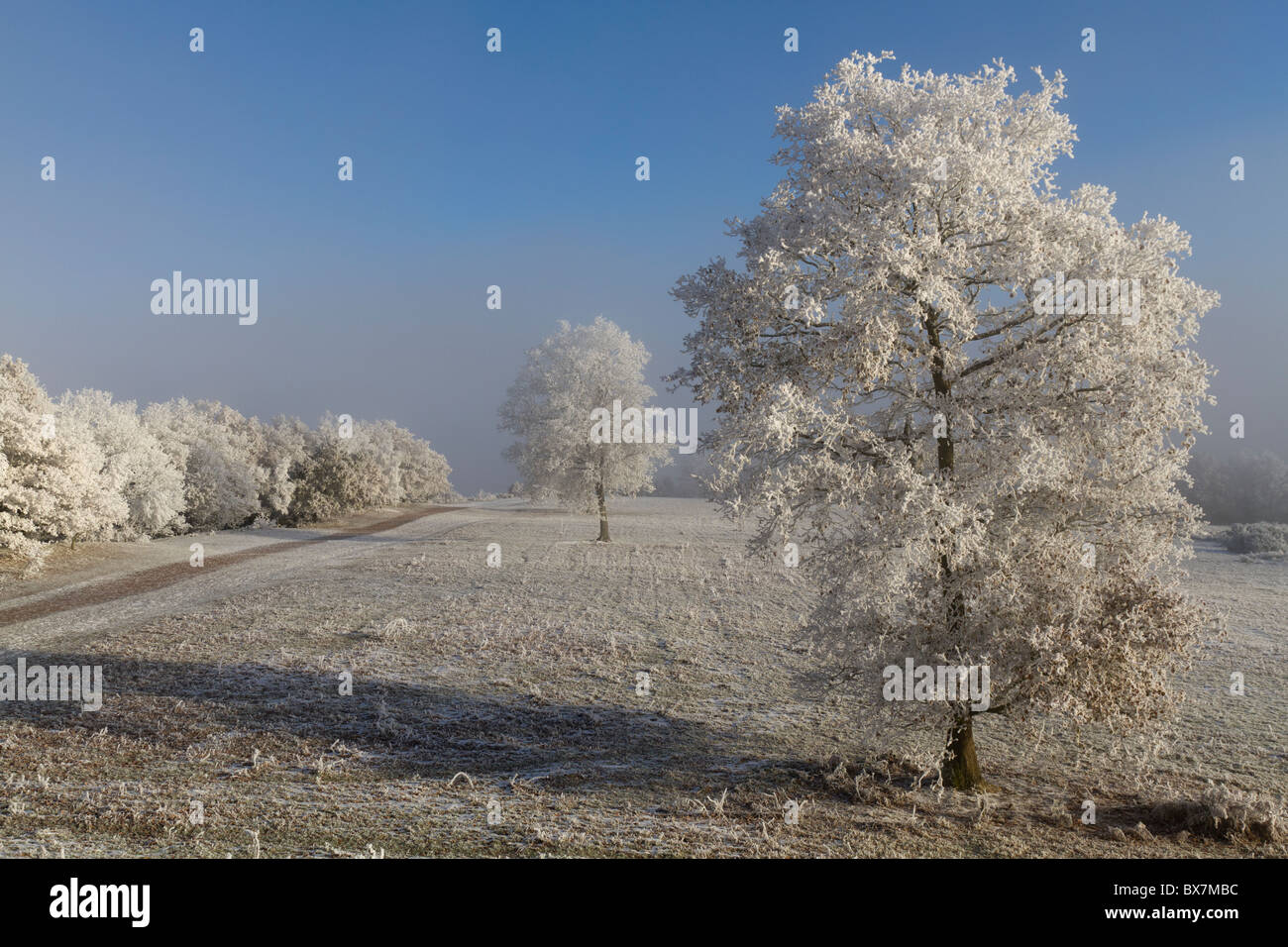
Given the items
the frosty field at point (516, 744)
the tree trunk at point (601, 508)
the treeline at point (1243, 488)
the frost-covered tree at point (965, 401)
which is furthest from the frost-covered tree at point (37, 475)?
the treeline at point (1243, 488)

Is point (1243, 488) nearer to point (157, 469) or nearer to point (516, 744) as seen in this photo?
point (516, 744)

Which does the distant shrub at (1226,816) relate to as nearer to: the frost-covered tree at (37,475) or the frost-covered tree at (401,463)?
the frost-covered tree at (37,475)

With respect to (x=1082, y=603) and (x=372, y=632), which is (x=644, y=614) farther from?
(x=1082, y=603)

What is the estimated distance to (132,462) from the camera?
40.3 m

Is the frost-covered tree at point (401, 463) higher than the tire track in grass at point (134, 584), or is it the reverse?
the frost-covered tree at point (401, 463)

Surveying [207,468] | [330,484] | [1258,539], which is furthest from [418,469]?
[1258,539]

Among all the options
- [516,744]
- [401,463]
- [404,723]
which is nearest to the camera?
[516,744]

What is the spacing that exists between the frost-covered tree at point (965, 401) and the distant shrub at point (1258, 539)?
128 feet

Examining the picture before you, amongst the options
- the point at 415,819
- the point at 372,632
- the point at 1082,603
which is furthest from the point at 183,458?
the point at 1082,603

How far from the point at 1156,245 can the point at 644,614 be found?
17.4m

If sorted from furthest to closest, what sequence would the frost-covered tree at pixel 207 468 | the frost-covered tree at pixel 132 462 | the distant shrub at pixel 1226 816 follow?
the frost-covered tree at pixel 207 468
the frost-covered tree at pixel 132 462
the distant shrub at pixel 1226 816

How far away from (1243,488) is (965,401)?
8055 cm

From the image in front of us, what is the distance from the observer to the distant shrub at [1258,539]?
41.4 m

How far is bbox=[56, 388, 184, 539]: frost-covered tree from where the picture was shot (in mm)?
39438
